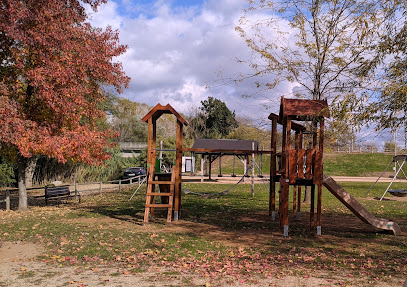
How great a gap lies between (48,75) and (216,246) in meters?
7.58

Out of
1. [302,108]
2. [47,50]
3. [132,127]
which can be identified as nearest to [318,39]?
[302,108]

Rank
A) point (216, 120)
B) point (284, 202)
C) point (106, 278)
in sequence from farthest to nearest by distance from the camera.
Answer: point (216, 120)
point (284, 202)
point (106, 278)

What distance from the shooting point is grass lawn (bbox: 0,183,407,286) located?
22.1 feet

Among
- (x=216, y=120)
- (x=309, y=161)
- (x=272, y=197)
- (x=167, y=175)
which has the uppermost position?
(x=216, y=120)

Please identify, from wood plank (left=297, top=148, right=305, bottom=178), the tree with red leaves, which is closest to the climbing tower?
the tree with red leaves

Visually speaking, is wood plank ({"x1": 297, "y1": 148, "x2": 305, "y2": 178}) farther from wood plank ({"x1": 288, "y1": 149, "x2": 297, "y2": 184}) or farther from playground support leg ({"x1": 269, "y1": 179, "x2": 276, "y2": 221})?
playground support leg ({"x1": 269, "y1": 179, "x2": 276, "y2": 221})

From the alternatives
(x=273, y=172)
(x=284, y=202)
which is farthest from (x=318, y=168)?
(x=273, y=172)

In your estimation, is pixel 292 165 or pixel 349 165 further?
pixel 349 165

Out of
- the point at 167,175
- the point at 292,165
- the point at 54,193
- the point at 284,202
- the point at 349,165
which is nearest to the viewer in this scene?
the point at 284,202

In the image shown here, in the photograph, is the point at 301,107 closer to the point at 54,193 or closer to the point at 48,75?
the point at 48,75

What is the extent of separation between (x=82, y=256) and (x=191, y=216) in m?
6.10

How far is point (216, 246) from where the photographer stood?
881 cm

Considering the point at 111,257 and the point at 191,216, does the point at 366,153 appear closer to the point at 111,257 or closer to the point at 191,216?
the point at 191,216

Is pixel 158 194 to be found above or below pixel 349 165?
below
